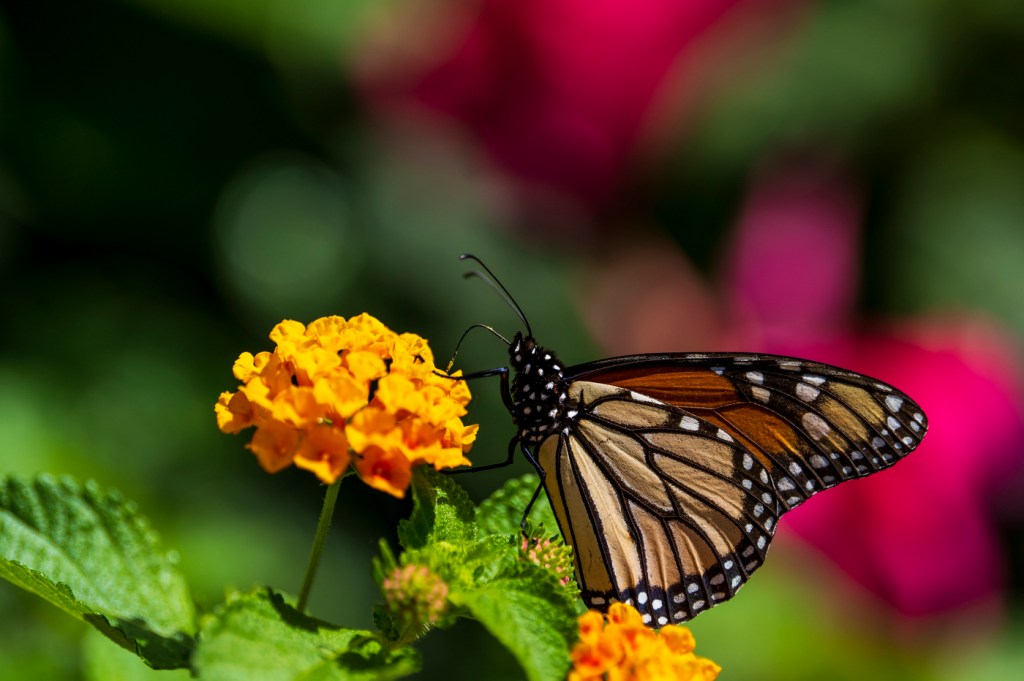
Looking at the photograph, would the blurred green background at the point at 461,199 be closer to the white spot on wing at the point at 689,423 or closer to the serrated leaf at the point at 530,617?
the white spot on wing at the point at 689,423

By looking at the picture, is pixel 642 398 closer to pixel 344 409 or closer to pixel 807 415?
pixel 807 415

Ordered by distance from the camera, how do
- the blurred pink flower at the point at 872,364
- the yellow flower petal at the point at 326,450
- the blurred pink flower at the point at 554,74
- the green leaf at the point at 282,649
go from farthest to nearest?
the blurred pink flower at the point at 554,74
the blurred pink flower at the point at 872,364
the yellow flower petal at the point at 326,450
the green leaf at the point at 282,649

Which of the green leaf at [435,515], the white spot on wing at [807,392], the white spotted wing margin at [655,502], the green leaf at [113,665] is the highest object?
the white spot on wing at [807,392]

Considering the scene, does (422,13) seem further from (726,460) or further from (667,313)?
(726,460)

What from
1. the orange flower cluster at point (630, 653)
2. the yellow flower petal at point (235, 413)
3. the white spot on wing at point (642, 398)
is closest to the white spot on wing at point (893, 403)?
the white spot on wing at point (642, 398)

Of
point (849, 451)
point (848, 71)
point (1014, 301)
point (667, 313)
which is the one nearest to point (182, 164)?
point (667, 313)

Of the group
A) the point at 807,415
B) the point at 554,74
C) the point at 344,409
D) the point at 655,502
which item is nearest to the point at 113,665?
the point at 344,409
